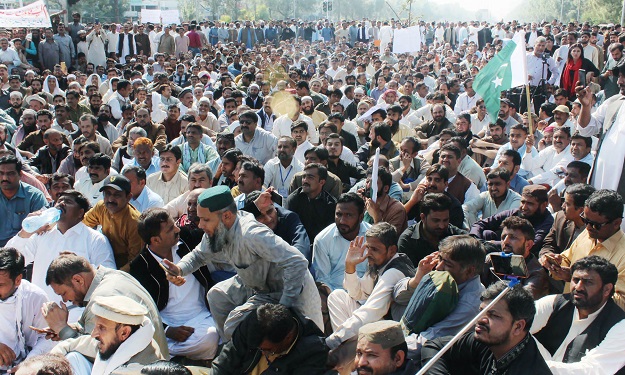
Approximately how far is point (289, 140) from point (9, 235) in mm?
2878

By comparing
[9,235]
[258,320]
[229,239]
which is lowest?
[9,235]

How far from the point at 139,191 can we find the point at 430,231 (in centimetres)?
266

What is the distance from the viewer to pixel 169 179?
658cm

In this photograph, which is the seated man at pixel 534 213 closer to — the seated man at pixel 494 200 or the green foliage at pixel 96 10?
the seated man at pixel 494 200

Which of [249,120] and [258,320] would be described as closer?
[258,320]

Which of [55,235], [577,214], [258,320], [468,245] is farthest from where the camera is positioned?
[55,235]

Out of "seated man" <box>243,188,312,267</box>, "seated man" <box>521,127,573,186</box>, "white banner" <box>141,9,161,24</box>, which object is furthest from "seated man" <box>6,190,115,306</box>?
"white banner" <box>141,9,161,24</box>

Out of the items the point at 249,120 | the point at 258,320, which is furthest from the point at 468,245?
the point at 249,120

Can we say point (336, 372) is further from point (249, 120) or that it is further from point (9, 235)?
point (249, 120)

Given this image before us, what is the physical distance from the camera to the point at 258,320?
3.36 metres

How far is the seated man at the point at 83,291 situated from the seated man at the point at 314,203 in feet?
6.92

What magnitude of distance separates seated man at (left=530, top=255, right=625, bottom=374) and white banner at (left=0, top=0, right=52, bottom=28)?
14.9 metres

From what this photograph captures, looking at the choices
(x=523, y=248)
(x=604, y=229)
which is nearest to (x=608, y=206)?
(x=604, y=229)

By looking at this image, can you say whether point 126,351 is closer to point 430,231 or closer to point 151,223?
point 151,223
